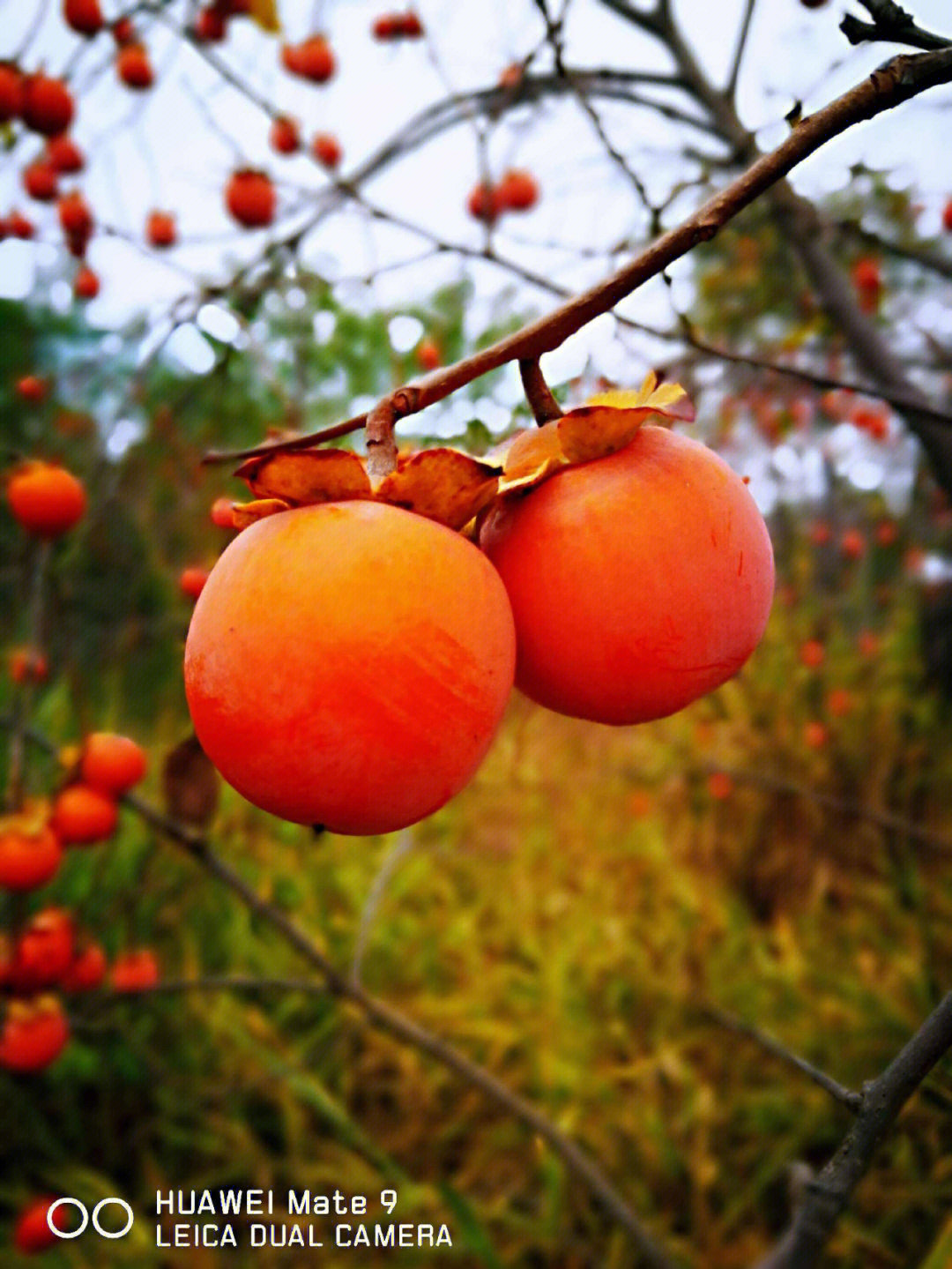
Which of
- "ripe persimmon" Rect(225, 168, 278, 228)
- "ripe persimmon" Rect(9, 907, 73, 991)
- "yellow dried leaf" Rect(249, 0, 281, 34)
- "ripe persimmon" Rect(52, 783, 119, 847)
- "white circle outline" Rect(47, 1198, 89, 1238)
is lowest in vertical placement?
"white circle outline" Rect(47, 1198, 89, 1238)

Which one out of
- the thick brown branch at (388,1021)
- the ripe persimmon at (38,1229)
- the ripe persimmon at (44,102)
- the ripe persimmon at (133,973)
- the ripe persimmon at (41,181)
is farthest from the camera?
the ripe persimmon at (41,181)

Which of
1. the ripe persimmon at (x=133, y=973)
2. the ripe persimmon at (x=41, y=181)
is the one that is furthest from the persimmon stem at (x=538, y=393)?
the ripe persimmon at (x=41, y=181)

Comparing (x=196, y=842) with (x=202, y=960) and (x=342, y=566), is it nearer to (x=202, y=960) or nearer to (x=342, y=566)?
(x=342, y=566)

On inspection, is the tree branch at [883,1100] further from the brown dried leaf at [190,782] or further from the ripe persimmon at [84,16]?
the ripe persimmon at [84,16]

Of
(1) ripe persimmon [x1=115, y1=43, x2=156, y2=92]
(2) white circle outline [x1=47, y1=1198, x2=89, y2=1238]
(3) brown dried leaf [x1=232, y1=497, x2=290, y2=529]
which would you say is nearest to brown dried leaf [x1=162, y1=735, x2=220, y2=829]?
(3) brown dried leaf [x1=232, y1=497, x2=290, y2=529]

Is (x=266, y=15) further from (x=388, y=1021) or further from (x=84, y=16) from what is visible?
(x=388, y=1021)

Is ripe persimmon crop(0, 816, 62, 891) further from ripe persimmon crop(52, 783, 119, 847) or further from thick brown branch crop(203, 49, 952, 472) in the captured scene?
thick brown branch crop(203, 49, 952, 472)
